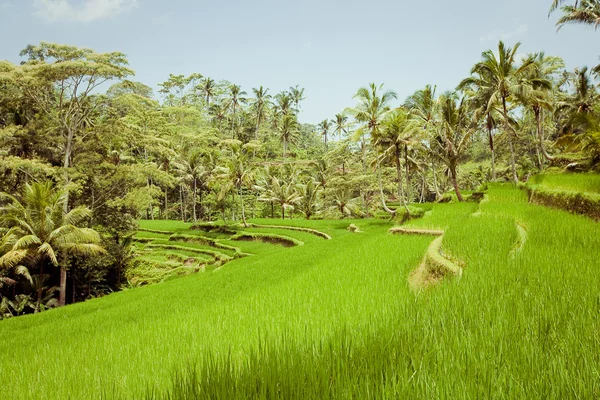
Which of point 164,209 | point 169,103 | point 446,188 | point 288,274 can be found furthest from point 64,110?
point 169,103

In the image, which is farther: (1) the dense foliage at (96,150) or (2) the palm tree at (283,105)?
(2) the palm tree at (283,105)

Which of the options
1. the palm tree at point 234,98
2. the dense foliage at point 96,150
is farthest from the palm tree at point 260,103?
the dense foliage at point 96,150

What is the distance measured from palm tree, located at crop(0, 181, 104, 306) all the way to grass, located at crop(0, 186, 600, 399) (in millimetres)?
6745

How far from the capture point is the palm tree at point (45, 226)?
559 inches

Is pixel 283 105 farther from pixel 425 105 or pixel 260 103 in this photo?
pixel 425 105

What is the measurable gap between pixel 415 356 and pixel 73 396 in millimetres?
3202

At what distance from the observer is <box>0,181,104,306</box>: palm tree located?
559 inches

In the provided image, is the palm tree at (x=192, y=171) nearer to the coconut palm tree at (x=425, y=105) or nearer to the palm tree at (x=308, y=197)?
the palm tree at (x=308, y=197)

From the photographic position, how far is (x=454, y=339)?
2.07 metres

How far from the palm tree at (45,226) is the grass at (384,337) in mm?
6745

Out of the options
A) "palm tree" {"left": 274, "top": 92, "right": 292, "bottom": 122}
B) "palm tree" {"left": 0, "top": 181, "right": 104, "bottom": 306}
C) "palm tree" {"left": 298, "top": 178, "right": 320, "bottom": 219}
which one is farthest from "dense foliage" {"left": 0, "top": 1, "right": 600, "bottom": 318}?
"palm tree" {"left": 274, "top": 92, "right": 292, "bottom": 122}

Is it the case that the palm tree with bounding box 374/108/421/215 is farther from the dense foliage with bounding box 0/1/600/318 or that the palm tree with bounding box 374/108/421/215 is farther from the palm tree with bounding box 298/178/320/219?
the palm tree with bounding box 298/178/320/219

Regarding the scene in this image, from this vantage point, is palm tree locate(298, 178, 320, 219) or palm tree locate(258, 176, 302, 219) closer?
palm tree locate(258, 176, 302, 219)

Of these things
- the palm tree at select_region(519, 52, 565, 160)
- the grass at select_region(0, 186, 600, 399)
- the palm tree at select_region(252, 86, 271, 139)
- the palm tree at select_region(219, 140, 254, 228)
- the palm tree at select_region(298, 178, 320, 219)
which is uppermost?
the palm tree at select_region(252, 86, 271, 139)
